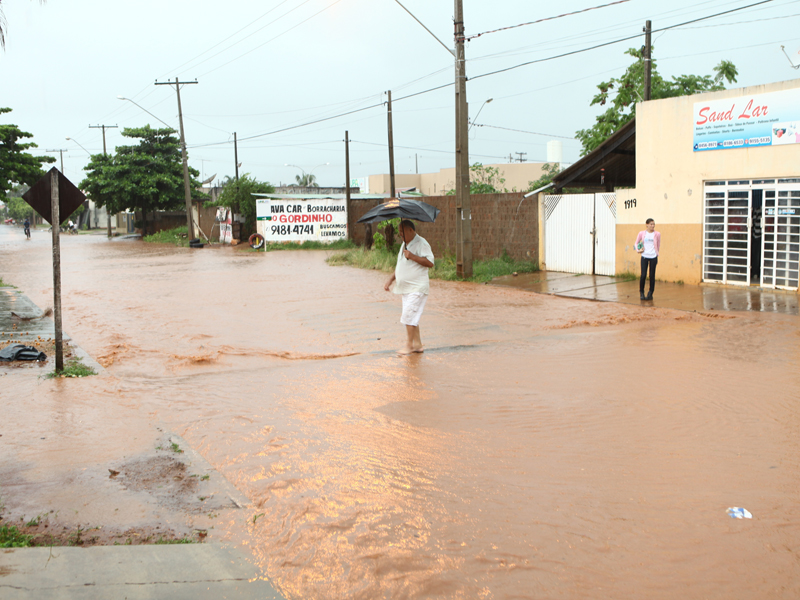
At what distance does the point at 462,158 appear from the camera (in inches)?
743

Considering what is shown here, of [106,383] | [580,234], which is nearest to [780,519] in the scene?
[106,383]

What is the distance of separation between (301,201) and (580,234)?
20082 millimetres

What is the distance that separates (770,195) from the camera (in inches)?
579

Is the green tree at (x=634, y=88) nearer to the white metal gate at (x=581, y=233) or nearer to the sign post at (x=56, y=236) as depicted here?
the white metal gate at (x=581, y=233)

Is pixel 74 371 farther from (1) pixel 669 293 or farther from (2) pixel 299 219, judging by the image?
(2) pixel 299 219

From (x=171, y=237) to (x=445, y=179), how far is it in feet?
89.7

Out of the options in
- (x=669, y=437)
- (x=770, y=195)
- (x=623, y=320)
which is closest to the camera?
(x=669, y=437)

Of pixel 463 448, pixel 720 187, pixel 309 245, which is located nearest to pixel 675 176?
pixel 720 187

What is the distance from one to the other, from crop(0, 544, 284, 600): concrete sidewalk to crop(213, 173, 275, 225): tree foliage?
36.1 meters

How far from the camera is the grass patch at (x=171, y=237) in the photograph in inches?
1790

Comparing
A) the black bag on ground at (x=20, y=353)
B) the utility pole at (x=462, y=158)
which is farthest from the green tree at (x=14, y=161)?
the black bag on ground at (x=20, y=353)

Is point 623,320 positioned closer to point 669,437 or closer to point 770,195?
point 770,195

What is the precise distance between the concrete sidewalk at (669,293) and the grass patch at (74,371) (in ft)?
31.8

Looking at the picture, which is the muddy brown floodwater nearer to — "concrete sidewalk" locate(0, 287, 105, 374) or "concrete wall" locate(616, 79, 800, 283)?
"concrete sidewalk" locate(0, 287, 105, 374)
